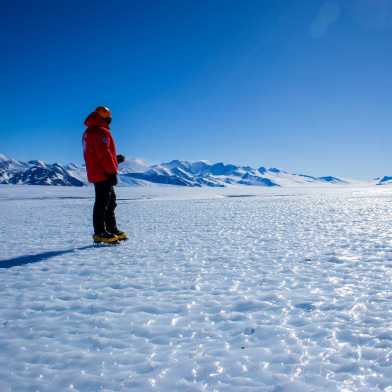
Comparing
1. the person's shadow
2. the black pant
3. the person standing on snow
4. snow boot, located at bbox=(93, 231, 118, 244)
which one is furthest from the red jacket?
the person's shadow

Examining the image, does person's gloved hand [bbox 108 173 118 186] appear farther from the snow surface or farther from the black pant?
the snow surface

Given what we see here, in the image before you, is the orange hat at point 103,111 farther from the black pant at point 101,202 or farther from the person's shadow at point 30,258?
the person's shadow at point 30,258

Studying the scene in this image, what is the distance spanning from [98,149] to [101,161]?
0.69 ft

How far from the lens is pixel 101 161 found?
20.6 feet

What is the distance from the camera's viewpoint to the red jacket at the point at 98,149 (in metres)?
6.22

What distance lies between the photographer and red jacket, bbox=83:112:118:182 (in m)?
6.22

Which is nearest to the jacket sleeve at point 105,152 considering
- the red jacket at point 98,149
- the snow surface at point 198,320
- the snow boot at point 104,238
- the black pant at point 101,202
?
the red jacket at point 98,149

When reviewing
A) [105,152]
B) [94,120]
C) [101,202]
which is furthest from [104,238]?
[94,120]

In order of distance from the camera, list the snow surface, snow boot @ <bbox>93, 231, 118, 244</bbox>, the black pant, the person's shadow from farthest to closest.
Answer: snow boot @ <bbox>93, 231, 118, 244</bbox>
the black pant
the person's shadow
the snow surface

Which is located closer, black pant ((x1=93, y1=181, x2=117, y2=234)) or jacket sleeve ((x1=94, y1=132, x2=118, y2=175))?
jacket sleeve ((x1=94, y1=132, x2=118, y2=175))

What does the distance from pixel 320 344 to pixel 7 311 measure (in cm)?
263

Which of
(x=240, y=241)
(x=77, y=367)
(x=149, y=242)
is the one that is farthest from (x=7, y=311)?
(x=240, y=241)

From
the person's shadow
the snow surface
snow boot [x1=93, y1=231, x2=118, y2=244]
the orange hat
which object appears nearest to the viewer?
the snow surface

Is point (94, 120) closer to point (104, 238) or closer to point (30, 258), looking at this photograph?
point (104, 238)
